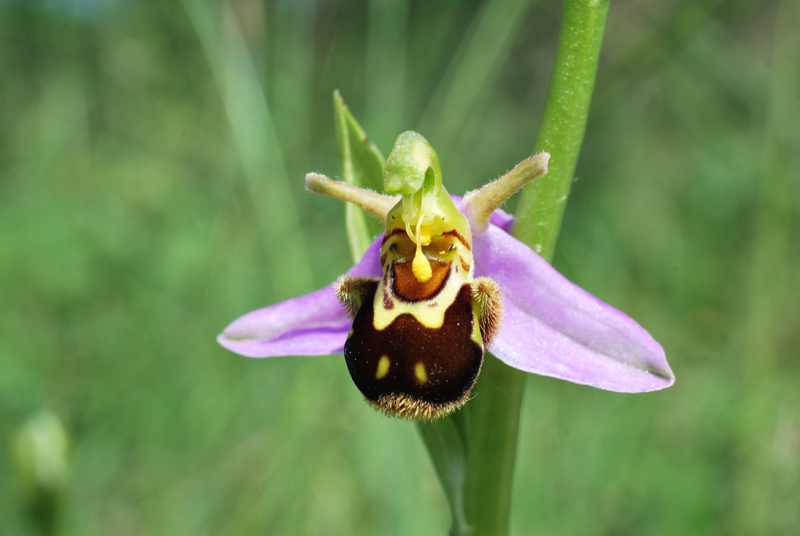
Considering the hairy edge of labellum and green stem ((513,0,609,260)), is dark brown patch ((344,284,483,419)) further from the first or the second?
green stem ((513,0,609,260))

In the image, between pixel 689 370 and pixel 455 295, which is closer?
pixel 455 295

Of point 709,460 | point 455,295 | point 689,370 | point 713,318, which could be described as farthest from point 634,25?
point 455,295

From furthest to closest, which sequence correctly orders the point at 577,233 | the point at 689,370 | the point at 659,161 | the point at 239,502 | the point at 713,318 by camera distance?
the point at 659,161
the point at 577,233
the point at 713,318
the point at 689,370
the point at 239,502

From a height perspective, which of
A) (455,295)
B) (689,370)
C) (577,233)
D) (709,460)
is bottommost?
(709,460)

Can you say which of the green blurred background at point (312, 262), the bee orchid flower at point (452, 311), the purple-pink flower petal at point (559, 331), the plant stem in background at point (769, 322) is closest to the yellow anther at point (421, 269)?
the bee orchid flower at point (452, 311)

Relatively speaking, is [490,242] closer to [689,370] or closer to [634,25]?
[689,370]

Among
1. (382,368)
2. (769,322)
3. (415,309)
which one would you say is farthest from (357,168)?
(769,322)
